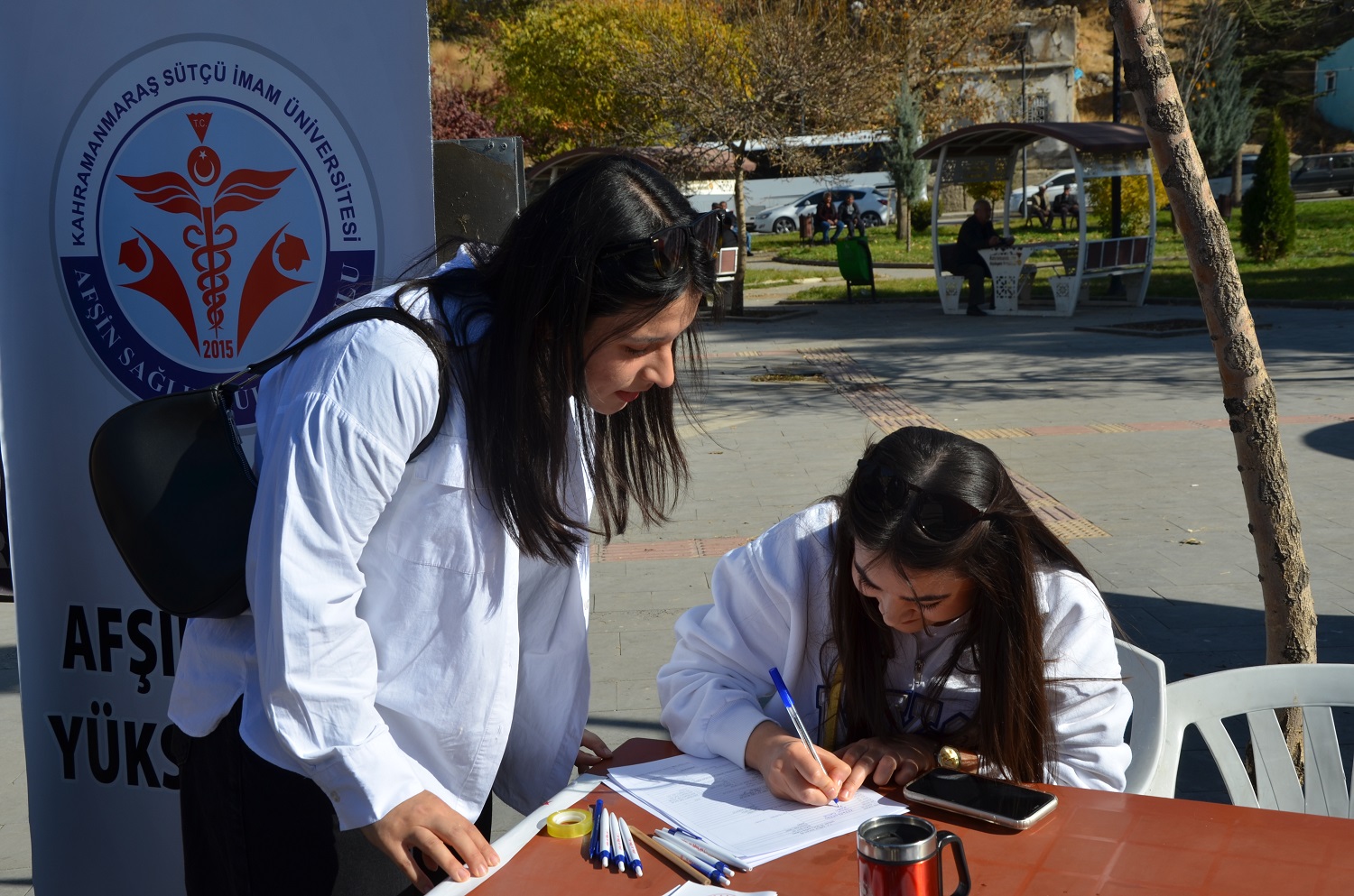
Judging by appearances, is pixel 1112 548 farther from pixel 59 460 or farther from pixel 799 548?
pixel 59 460

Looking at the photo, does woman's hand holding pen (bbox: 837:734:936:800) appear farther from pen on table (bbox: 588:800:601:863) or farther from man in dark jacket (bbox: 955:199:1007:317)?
man in dark jacket (bbox: 955:199:1007:317)

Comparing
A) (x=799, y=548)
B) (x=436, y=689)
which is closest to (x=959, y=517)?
(x=799, y=548)

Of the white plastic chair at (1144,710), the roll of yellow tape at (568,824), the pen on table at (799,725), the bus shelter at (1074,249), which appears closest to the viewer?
the roll of yellow tape at (568,824)

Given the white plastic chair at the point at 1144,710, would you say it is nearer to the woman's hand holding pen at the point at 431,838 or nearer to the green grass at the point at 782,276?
the woman's hand holding pen at the point at 431,838

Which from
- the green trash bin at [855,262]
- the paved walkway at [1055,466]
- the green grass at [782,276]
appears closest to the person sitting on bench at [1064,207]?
the green grass at [782,276]

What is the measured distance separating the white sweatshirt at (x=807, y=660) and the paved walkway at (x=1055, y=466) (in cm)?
158

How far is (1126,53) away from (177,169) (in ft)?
7.20

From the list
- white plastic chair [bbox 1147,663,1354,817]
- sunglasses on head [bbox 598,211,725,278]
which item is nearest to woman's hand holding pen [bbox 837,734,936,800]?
white plastic chair [bbox 1147,663,1354,817]

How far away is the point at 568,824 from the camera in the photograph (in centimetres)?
177

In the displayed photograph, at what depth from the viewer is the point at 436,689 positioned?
67.6 inches

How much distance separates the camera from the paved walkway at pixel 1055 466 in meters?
4.68

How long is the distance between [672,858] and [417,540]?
567mm

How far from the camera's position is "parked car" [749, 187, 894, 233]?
37750 mm

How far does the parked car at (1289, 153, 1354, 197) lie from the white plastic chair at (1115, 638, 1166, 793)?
1476 inches
